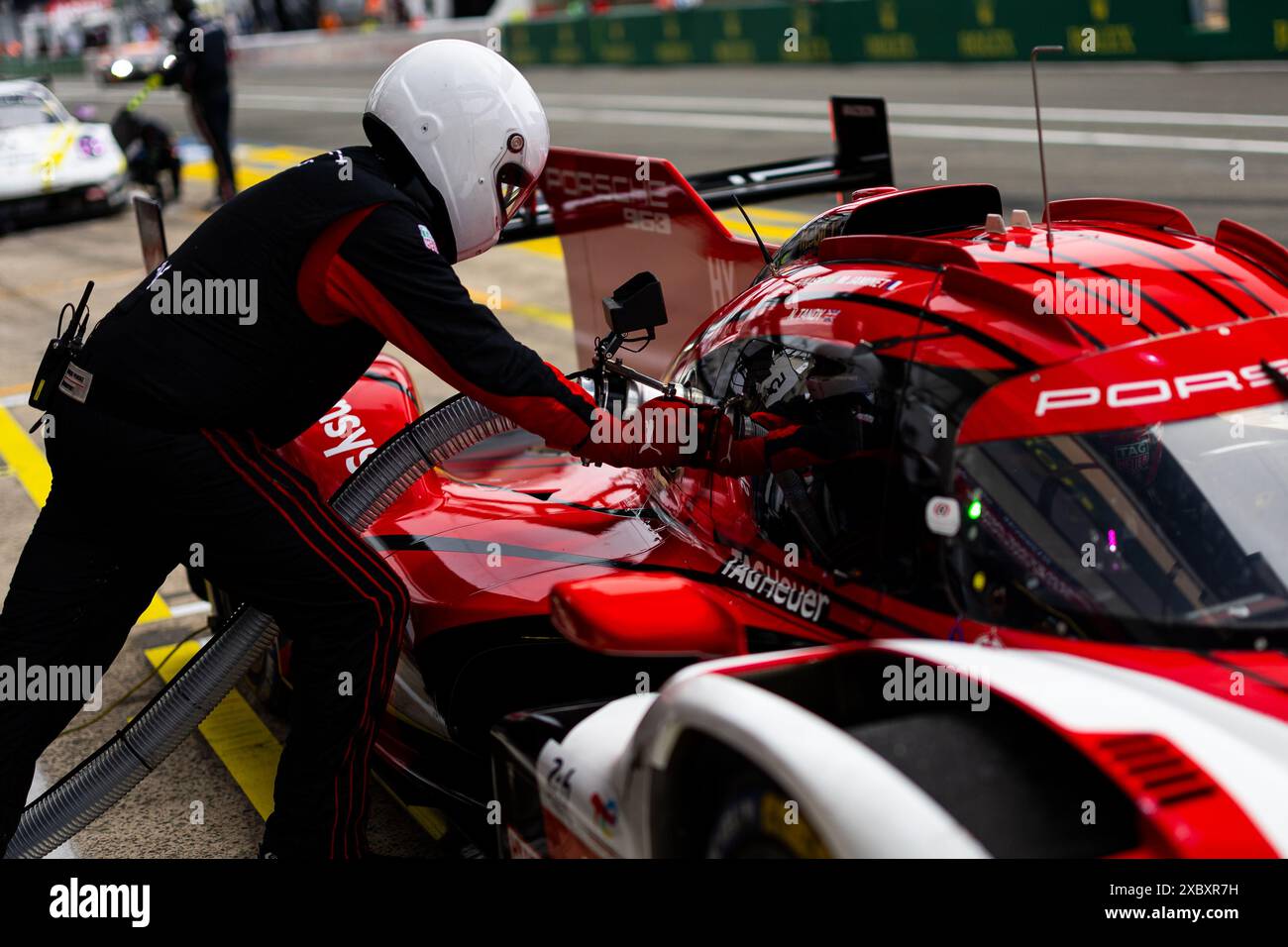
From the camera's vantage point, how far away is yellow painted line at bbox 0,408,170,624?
7039 mm

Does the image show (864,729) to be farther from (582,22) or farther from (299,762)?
(582,22)

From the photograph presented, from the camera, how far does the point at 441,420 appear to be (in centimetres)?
361

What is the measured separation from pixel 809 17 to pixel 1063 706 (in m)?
22.1

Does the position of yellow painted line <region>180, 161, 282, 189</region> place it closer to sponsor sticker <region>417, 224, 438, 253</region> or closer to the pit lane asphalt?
the pit lane asphalt

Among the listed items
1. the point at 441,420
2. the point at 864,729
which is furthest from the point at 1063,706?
the point at 441,420

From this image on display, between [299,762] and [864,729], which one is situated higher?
[864,729]

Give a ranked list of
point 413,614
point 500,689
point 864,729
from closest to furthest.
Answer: point 864,729 → point 500,689 → point 413,614

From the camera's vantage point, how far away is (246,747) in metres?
4.38

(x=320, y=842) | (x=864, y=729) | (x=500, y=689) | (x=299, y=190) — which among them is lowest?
(x=320, y=842)

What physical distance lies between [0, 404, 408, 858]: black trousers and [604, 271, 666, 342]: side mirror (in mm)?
804

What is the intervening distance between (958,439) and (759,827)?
84 centimetres
